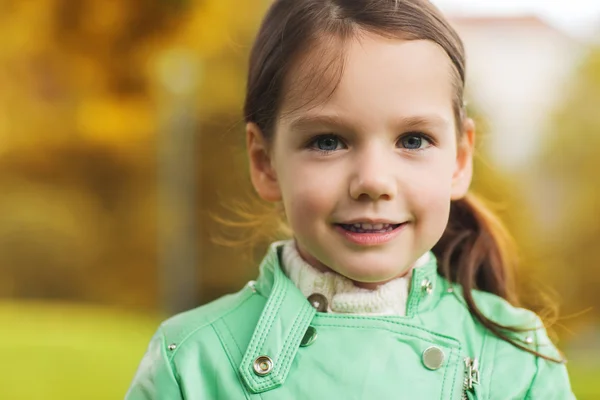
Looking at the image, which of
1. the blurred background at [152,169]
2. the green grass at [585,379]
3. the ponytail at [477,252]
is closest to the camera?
the ponytail at [477,252]

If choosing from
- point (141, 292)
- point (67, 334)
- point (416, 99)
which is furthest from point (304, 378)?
point (141, 292)

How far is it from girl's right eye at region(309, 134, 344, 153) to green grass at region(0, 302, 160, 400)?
366 centimetres

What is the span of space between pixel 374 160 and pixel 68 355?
14.0ft

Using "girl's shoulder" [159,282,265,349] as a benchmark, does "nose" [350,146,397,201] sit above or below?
above

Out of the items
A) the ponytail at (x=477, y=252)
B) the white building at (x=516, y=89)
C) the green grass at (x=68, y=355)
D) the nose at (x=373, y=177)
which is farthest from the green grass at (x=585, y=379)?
the nose at (x=373, y=177)

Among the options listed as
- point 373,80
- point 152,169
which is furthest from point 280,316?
point 152,169

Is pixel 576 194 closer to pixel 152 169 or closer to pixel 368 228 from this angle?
pixel 152 169

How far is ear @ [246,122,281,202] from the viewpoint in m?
1.88

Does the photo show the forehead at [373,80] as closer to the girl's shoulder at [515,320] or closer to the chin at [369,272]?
the chin at [369,272]

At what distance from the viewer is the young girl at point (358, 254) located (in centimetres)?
162

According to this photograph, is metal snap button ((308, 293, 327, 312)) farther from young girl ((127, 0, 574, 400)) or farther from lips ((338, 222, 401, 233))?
lips ((338, 222, 401, 233))

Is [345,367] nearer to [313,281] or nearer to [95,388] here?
[313,281]

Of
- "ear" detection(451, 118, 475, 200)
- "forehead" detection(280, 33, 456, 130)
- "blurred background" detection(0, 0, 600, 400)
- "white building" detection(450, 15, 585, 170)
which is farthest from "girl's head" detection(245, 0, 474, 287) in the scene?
"white building" detection(450, 15, 585, 170)

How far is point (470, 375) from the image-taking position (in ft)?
5.52
